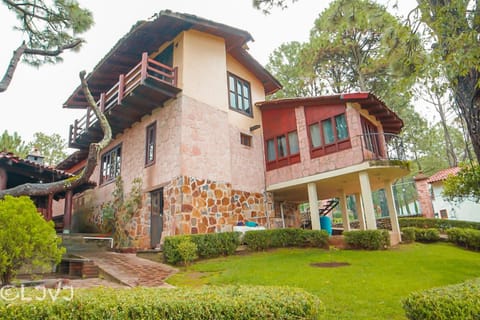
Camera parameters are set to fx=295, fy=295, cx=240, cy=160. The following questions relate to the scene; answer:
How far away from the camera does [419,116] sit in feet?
86.2

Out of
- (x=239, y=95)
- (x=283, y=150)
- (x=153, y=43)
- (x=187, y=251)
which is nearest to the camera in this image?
(x=187, y=251)

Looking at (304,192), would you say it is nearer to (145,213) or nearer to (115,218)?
(145,213)

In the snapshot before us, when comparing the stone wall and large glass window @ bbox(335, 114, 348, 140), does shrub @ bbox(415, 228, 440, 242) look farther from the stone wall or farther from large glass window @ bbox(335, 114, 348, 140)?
the stone wall

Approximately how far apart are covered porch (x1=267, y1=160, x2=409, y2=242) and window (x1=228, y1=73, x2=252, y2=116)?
4.15 m

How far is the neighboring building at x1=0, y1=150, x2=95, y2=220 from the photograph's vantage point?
36.1ft

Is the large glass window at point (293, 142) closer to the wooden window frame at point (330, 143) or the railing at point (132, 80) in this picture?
the wooden window frame at point (330, 143)

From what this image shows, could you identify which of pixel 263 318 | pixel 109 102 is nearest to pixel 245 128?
pixel 109 102

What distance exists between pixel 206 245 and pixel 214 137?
467cm

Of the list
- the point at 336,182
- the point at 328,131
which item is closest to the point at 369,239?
the point at 336,182

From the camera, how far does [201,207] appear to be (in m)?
11.0

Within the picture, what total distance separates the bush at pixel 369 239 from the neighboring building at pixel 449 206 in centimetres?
1313

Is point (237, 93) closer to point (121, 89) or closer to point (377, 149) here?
point (121, 89)

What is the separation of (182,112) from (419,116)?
23584 mm

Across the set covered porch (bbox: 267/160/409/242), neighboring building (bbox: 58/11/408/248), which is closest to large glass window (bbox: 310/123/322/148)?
neighboring building (bbox: 58/11/408/248)
